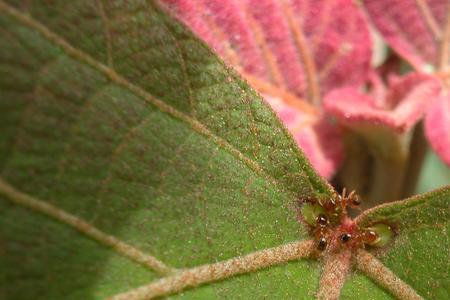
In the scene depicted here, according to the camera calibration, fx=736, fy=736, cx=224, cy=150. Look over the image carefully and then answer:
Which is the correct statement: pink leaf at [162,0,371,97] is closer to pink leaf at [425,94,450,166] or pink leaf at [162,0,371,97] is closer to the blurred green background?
pink leaf at [425,94,450,166]

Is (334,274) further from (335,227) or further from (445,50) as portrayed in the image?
(445,50)

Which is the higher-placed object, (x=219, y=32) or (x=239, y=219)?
(x=219, y=32)

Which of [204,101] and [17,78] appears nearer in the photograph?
[17,78]

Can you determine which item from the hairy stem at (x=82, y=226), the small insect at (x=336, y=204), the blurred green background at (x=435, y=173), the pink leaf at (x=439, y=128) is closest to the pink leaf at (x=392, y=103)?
the pink leaf at (x=439, y=128)

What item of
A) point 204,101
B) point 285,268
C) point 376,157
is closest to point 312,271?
point 285,268

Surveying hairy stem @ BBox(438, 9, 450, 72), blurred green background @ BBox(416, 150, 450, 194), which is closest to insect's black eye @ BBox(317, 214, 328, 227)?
hairy stem @ BBox(438, 9, 450, 72)

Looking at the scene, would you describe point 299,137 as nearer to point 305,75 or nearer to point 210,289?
point 305,75
